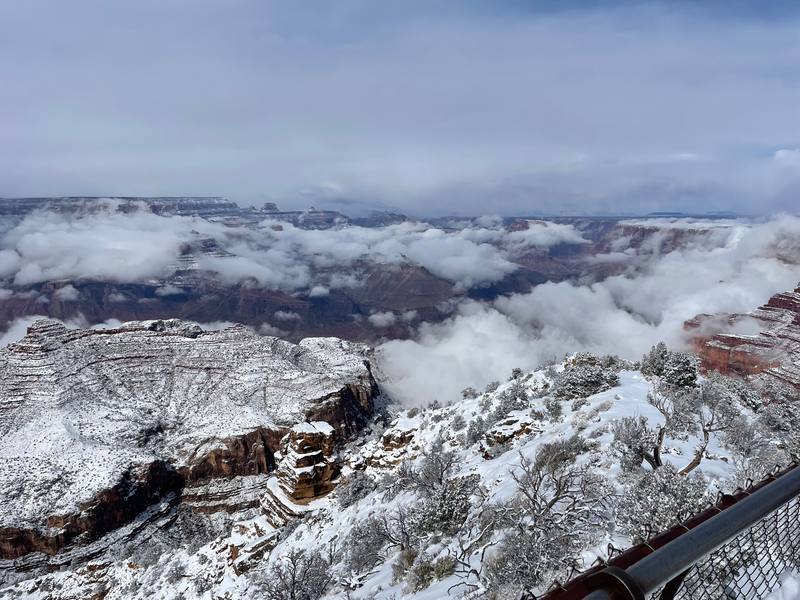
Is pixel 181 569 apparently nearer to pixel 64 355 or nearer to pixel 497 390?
pixel 497 390

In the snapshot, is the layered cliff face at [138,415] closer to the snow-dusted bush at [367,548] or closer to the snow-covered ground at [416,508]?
the snow-covered ground at [416,508]

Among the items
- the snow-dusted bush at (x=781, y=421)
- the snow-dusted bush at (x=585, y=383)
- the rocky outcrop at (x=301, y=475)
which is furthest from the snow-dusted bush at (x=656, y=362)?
the rocky outcrop at (x=301, y=475)

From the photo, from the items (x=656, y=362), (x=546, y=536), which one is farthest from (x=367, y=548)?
(x=656, y=362)

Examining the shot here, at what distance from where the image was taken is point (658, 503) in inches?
351

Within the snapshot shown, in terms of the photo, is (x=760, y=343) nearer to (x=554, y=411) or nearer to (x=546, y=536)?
(x=554, y=411)

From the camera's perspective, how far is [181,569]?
103 feet

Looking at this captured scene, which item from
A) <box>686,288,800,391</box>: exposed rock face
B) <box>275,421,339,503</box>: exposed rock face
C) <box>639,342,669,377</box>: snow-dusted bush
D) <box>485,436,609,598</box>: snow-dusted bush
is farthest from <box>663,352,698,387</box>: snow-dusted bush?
<box>686,288,800,391</box>: exposed rock face

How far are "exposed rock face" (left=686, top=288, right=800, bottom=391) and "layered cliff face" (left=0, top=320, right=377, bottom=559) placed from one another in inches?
2385

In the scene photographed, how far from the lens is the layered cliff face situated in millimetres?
51219

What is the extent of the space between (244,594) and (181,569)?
1487 cm

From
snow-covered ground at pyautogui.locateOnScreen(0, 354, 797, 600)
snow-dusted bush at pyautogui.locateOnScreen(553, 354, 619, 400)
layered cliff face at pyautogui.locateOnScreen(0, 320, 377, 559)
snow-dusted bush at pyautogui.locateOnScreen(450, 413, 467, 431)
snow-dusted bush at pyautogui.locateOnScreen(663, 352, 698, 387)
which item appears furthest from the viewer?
layered cliff face at pyautogui.locateOnScreen(0, 320, 377, 559)

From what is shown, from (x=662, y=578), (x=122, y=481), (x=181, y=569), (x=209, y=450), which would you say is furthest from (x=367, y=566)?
(x=209, y=450)

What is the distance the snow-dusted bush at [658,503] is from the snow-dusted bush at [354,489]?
834 inches

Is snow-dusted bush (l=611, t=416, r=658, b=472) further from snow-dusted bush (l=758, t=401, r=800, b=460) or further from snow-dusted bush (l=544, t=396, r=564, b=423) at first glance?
snow-dusted bush (l=544, t=396, r=564, b=423)
